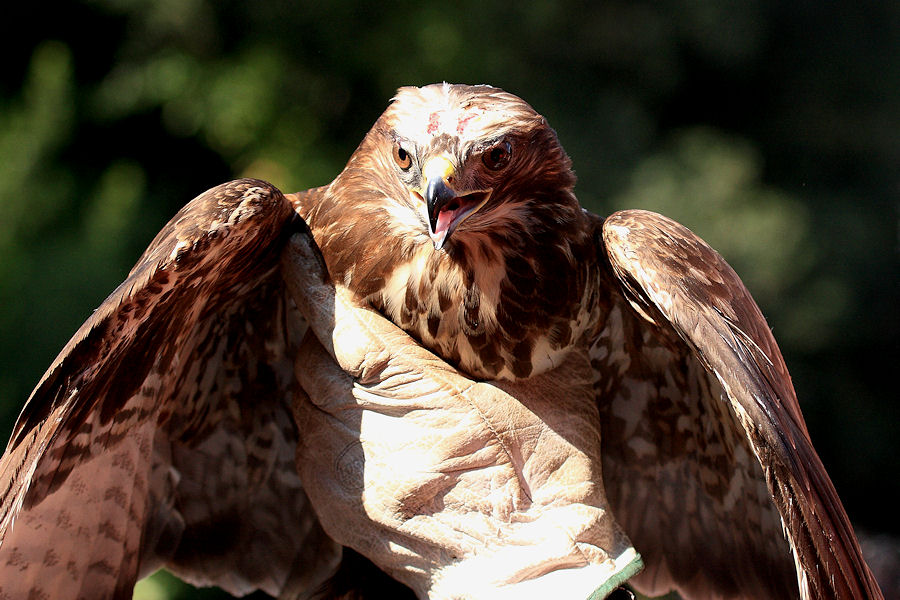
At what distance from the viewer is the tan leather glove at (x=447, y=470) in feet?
4.99

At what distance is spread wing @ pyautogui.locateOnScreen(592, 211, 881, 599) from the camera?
49.9 inches

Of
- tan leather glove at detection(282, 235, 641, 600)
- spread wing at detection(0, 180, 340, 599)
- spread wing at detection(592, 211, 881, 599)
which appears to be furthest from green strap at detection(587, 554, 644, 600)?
spread wing at detection(0, 180, 340, 599)

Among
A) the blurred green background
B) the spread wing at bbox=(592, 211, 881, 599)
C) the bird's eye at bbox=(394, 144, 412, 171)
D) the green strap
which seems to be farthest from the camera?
the blurred green background

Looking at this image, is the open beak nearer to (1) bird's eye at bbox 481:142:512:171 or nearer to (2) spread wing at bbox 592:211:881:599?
(1) bird's eye at bbox 481:142:512:171

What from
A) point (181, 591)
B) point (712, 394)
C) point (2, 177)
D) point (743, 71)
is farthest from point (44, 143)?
point (743, 71)

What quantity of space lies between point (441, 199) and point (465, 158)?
8 centimetres

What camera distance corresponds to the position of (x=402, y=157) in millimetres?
1396

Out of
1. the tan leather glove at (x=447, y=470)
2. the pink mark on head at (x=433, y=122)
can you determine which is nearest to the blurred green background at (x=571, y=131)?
the tan leather glove at (x=447, y=470)

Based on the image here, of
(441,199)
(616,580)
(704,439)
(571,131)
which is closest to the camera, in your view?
(441,199)

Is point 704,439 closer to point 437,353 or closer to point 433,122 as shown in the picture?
point 437,353

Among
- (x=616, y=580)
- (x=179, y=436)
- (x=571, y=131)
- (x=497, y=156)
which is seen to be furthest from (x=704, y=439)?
(x=571, y=131)

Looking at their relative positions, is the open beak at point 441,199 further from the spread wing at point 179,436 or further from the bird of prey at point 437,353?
the spread wing at point 179,436

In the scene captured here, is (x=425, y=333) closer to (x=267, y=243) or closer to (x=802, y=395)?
(x=267, y=243)

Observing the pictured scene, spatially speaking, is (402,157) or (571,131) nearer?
(402,157)
